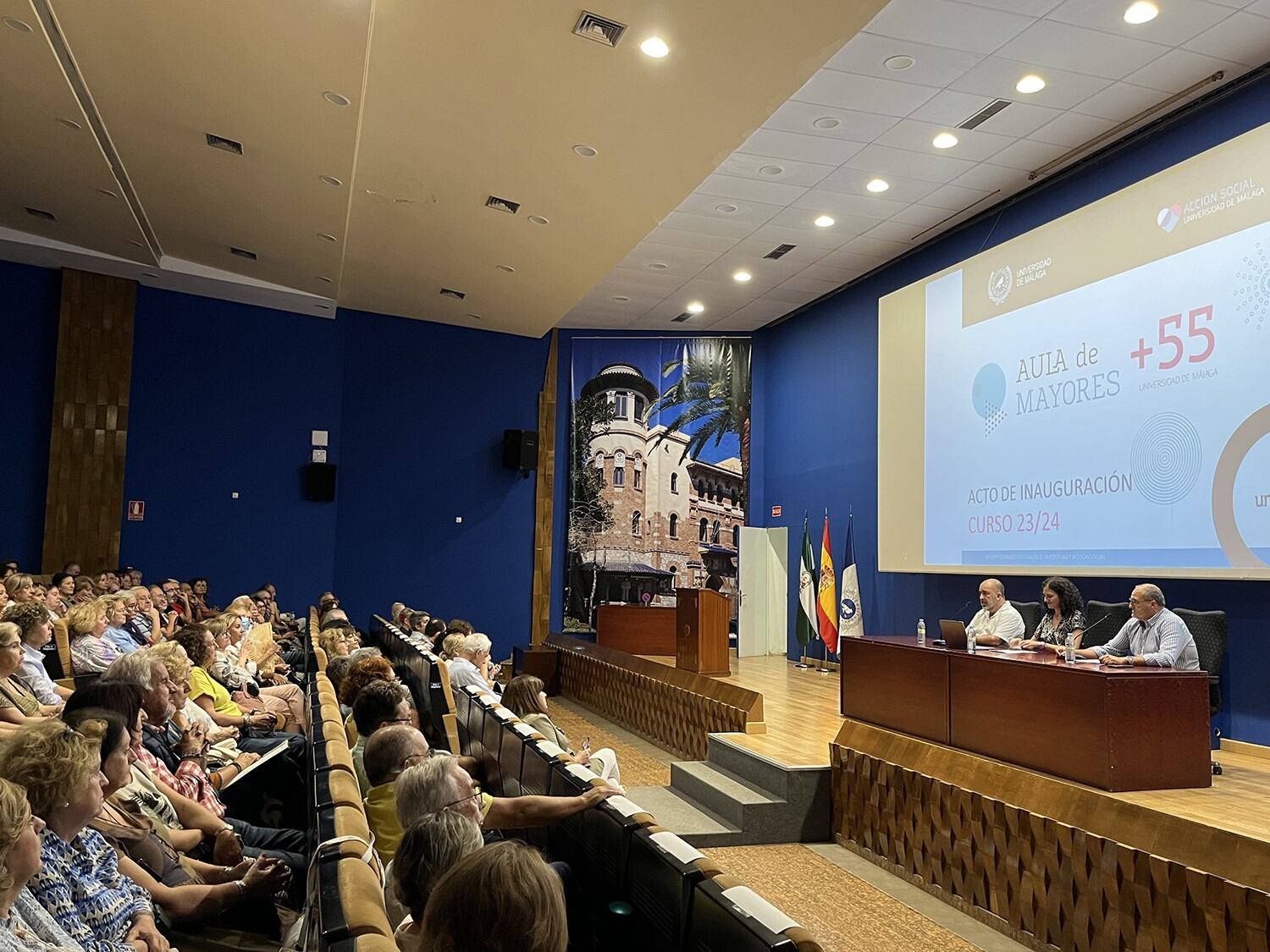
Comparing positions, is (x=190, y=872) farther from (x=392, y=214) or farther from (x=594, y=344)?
(x=594, y=344)

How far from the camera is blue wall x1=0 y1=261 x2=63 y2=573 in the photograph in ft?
30.6

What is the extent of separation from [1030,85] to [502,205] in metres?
3.93

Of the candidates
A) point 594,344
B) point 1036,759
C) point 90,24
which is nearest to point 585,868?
point 1036,759

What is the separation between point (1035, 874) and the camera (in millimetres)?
3762

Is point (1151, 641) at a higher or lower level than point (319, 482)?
lower

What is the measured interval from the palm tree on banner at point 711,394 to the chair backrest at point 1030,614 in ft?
18.4

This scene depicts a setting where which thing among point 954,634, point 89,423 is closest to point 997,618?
point 954,634

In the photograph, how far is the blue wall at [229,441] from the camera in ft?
33.2

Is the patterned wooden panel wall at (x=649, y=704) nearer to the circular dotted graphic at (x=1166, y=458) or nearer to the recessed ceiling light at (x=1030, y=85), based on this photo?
the circular dotted graphic at (x=1166, y=458)

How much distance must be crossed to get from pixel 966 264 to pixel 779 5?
161 inches

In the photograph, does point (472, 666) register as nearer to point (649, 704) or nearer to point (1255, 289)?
point (649, 704)

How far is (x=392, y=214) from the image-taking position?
26.0 feet

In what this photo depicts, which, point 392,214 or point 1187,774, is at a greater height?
point 392,214

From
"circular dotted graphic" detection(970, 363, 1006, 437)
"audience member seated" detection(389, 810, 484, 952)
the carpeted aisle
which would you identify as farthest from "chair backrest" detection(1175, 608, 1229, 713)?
"audience member seated" detection(389, 810, 484, 952)
